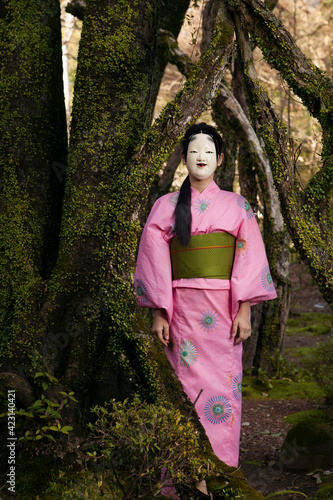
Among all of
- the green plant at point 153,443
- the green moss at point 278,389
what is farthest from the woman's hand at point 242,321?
the green moss at point 278,389

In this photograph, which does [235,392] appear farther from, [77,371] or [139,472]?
[139,472]

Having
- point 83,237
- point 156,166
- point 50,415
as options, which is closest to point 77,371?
point 50,415

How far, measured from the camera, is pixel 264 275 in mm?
3684

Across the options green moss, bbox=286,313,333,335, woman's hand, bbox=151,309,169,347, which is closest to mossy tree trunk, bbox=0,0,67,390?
woman's hand, bbox=151,309,169,347

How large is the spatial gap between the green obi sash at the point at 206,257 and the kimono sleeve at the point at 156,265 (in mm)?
96

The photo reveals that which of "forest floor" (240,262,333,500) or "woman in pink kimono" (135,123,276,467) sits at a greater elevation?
"woman in pink kimono" (135,123,276,467)

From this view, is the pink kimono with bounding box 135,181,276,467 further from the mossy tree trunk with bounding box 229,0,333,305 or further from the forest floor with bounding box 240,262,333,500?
the forest floor with bounding box 240,262,333,500

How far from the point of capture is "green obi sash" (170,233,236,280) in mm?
3613

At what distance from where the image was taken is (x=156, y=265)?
3.64 metres

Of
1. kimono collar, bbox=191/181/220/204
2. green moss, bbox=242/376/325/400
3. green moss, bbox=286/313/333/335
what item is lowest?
green moss, bbox=286/313/333/335

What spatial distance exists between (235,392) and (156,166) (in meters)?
1.64

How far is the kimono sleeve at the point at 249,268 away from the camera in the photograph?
3584 millimetres

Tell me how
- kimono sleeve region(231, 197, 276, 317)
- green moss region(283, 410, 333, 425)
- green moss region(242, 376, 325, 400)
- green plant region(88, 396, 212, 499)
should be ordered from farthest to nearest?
green moss region(242, 376, 325, 400) → green moss region(283, 410, 333, 425) → kimono sleeve region(231, 197, 276, 317) → green plant region(88, 396, 212, 499)

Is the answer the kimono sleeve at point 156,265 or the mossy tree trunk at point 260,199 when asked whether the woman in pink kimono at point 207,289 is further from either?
the mossy tree trunk at point 260,199
